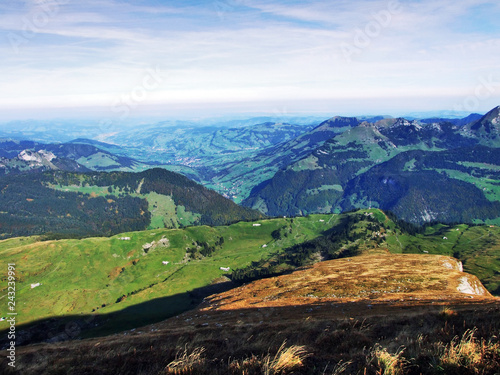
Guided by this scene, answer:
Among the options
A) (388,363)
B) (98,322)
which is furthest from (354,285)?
(98,322)

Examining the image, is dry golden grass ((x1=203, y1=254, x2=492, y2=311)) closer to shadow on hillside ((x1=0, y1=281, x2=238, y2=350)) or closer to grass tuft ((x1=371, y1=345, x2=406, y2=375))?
grass tuft ((x1=371, y1=345, x2=406, y2=375))

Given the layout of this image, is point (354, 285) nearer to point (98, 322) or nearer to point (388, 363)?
point (388, 363)

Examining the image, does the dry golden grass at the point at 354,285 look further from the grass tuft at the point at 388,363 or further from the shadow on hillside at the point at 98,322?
the shadow on hillside at the point at 98,322

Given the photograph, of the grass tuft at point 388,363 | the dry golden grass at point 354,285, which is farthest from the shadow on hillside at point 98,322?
the grass tuft at point 388,363

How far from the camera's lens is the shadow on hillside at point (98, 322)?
134750 mm

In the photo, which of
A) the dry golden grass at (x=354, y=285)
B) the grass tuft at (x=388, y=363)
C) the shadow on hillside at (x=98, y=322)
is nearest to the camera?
the grass tuft at (x=388, y=363)

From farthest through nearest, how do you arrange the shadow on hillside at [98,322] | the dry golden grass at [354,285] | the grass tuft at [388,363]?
1. the shadow on hillside at [98,322]
2. the dry golden grass at [354,285]
3. the grass tuft at [388,363]

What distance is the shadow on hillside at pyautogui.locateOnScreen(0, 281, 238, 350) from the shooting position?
13475 centimetres

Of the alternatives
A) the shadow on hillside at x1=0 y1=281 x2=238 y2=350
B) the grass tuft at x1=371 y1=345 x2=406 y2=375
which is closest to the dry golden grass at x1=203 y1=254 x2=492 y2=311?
the grass tuft at x1=371 y1=345 x2=406 y2=375

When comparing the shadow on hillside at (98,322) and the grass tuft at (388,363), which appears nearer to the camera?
the grass tuft at (388,363)

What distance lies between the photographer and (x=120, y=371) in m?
12.5

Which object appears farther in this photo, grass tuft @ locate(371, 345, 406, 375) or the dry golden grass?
the dry golden grass

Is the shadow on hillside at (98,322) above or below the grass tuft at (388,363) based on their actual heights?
below

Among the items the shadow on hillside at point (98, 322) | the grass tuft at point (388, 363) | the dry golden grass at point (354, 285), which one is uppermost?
the grass tuft at point (388, 363)
